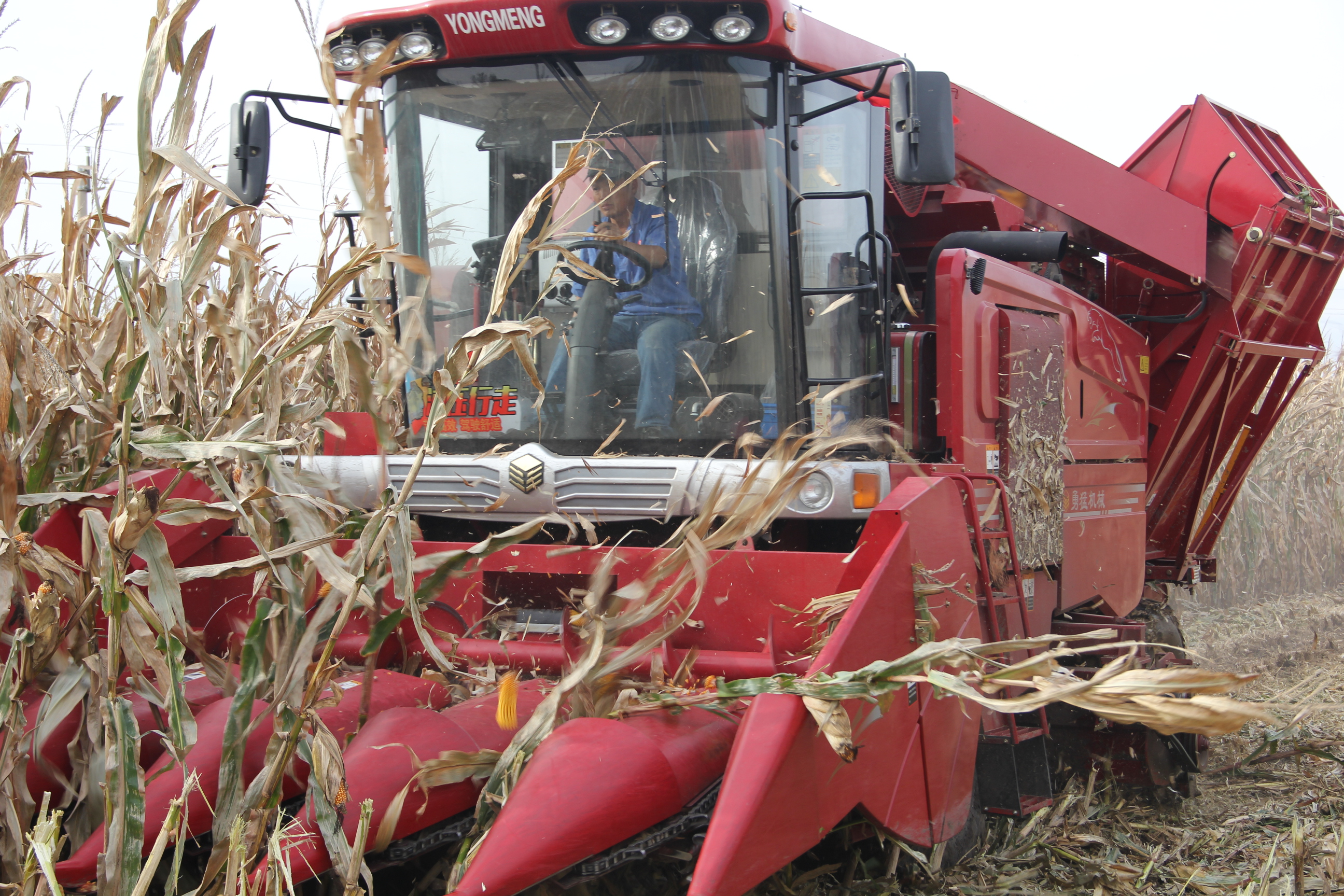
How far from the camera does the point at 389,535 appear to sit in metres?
2.28

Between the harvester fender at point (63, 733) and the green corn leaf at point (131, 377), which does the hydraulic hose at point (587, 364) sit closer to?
the harvester fender at point (63, 733)

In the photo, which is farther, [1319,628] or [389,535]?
[1319,628]

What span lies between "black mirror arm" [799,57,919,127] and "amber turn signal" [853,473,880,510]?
3.42 ft

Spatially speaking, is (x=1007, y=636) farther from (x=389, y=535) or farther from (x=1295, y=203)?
(x=1295, y=203)

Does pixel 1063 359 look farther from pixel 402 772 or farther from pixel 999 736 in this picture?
pixel 402 772

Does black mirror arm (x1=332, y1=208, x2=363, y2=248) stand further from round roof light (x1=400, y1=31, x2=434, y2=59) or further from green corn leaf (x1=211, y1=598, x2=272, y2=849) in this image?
green corn leaf (x1=211, y1=598, x2=272, y2=849)

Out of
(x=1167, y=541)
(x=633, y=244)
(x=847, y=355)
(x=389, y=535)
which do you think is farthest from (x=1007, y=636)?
(x=1167, y=541)

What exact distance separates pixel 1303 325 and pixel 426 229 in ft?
14.7

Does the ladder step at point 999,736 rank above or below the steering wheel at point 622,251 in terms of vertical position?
below

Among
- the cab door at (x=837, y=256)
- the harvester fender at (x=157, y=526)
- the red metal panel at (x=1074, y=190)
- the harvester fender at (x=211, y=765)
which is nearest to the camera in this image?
the harvester fender at (x=211, y=765)

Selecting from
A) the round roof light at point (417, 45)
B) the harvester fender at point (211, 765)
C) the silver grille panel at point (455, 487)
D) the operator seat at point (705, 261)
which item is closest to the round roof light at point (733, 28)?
the operator seat at point (705, 261)

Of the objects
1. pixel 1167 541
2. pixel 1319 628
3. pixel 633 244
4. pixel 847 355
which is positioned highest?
pixel 633 244

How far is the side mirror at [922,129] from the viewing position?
10.7 feet

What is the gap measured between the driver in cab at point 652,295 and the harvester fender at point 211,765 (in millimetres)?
1237
